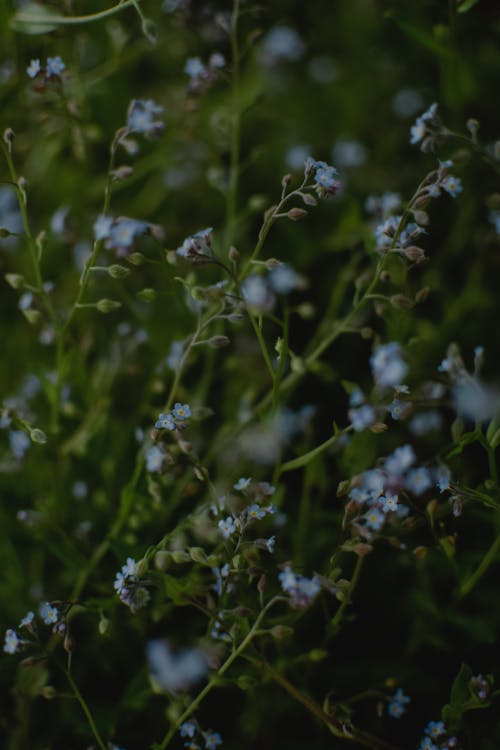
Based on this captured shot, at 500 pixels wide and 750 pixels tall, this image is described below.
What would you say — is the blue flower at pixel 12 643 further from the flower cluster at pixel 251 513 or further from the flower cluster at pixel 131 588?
the flower cluster at pixel 251 513

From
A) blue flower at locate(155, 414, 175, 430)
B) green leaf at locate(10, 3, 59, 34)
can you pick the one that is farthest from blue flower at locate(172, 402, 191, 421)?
green leaf at locate(10, 3, 59, 34)

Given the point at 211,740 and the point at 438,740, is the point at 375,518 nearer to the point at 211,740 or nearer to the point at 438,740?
the point at 438,740

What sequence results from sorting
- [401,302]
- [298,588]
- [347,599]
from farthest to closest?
1. [401,302]
2. [347,599]
3. [298,588]

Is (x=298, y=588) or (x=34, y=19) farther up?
(x=34, y=19)

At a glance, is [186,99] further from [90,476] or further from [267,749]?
[267,749]

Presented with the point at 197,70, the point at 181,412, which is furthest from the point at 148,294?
the point at 197,70

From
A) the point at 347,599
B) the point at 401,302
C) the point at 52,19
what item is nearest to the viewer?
the point at 347,599

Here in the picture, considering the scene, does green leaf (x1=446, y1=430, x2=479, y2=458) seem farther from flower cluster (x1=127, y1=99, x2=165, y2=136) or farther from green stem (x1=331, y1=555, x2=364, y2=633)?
flower cluster (x1=127, y1=99, x2=165, y2=136)

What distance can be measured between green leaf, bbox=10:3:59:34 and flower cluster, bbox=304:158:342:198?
34.5 inches

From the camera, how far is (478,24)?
2.74 m

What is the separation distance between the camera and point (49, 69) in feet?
6.08

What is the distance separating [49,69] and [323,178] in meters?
0.78

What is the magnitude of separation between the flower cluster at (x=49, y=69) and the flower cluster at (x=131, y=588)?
1.20 metres

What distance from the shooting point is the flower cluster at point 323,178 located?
1.58 m
